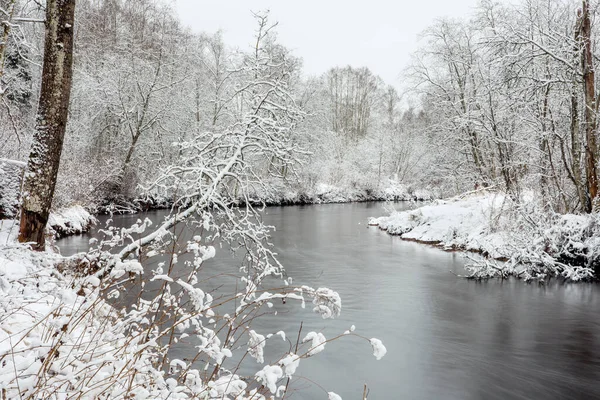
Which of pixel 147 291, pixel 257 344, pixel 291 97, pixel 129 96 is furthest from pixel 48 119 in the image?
pixel 129 96

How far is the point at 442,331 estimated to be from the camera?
24.6 ft

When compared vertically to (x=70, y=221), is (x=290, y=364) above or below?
above

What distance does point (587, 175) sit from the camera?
36.3 ft

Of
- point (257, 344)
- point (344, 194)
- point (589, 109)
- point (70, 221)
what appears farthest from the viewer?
point (344, 194)

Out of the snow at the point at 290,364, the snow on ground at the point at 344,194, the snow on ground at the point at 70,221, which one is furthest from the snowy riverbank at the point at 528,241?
the snow on ground at the point at 344,194

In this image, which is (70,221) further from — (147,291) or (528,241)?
(528,241)

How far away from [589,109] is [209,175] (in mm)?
10807

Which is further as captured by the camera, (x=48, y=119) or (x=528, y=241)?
(x=528, y=241)

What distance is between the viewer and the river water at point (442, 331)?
560 centimetres

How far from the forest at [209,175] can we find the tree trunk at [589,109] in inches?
1.9

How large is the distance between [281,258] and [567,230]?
8157 mm

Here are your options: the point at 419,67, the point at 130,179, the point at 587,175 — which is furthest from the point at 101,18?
the point at 587,175

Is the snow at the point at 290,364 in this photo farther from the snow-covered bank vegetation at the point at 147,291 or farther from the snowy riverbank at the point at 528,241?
the snowy riverbank at the point at 528,241

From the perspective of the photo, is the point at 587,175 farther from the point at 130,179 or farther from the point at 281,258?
the point at 130,179
